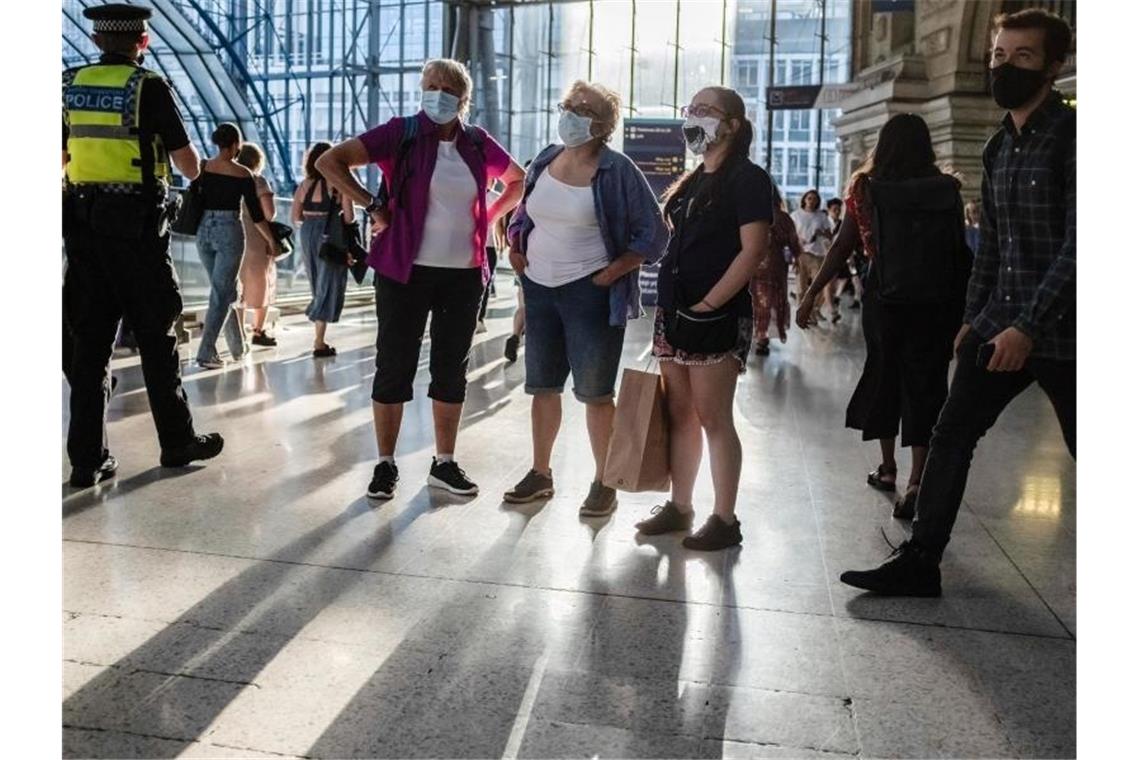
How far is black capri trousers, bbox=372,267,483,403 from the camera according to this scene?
15.6ft

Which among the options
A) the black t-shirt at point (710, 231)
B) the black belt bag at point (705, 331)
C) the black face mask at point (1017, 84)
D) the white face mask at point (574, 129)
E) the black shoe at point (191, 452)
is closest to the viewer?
the black face mask at point (1017, 84)

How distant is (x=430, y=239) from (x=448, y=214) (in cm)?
12

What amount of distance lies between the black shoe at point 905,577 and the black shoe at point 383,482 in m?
1.91

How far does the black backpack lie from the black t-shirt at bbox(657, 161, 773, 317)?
0.72 meters

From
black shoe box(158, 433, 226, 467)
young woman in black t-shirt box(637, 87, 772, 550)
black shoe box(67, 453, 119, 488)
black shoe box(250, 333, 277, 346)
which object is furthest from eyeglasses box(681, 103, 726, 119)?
black shoe box(250, 333, 277, 346)

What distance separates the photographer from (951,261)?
4.59 metres

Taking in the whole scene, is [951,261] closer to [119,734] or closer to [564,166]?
[564,166]

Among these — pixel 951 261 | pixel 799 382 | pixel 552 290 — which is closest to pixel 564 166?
A: pixel 552 290

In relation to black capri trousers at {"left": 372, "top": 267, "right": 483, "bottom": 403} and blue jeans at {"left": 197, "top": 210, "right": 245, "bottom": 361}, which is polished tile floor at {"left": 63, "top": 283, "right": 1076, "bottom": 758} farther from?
blue jeans at {"left": 197, "top": 210, "right": 245, "bottom": 361}

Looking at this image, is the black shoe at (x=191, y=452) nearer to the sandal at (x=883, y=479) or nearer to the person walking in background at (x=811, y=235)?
the sandal at (x=883, y=479)

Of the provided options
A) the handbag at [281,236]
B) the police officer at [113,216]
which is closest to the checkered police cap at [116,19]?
the police officer at [113,216]

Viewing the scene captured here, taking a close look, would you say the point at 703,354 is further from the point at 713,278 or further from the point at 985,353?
the point at 985,353

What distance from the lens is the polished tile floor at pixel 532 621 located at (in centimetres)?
261

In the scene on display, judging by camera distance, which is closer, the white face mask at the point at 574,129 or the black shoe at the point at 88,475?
the white face mask at the point at 574,129
